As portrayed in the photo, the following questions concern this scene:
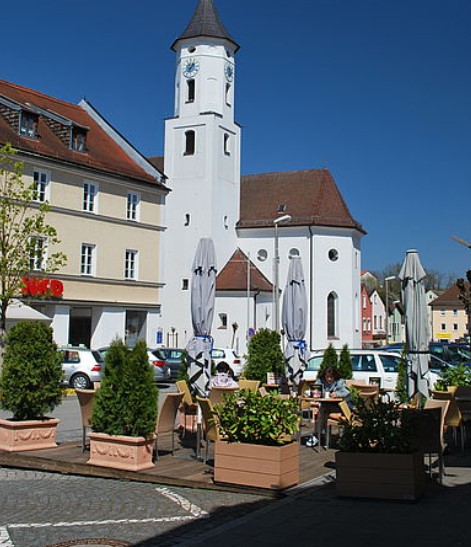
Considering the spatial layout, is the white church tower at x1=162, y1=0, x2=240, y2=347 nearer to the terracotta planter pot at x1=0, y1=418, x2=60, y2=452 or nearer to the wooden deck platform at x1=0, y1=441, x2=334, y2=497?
the terracotta planter pot at x1=0, y1=418, x2=60, y2=452

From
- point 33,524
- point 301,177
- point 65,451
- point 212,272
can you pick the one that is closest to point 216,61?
point 301,177

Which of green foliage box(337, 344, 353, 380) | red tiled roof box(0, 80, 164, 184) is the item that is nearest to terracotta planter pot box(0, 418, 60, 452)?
green foliage box(337, 344, 353, 380)

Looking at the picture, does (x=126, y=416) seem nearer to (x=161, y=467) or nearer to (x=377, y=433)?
(x=161, y=467)

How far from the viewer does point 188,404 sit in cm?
1293

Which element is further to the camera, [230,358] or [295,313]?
[230,358]

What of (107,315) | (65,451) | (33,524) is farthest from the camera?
(107,315)

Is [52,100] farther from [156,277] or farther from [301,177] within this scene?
[301,177]

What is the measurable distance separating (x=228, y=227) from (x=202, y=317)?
125 feet

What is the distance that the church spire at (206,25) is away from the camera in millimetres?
49000

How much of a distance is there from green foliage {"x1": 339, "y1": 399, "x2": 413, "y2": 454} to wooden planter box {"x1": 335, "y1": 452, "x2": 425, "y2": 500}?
137 mm

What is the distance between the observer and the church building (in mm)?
47844

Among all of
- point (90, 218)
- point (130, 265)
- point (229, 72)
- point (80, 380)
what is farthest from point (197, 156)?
point (80, 380)

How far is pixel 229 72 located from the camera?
50.0m

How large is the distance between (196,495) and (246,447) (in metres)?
0.95
